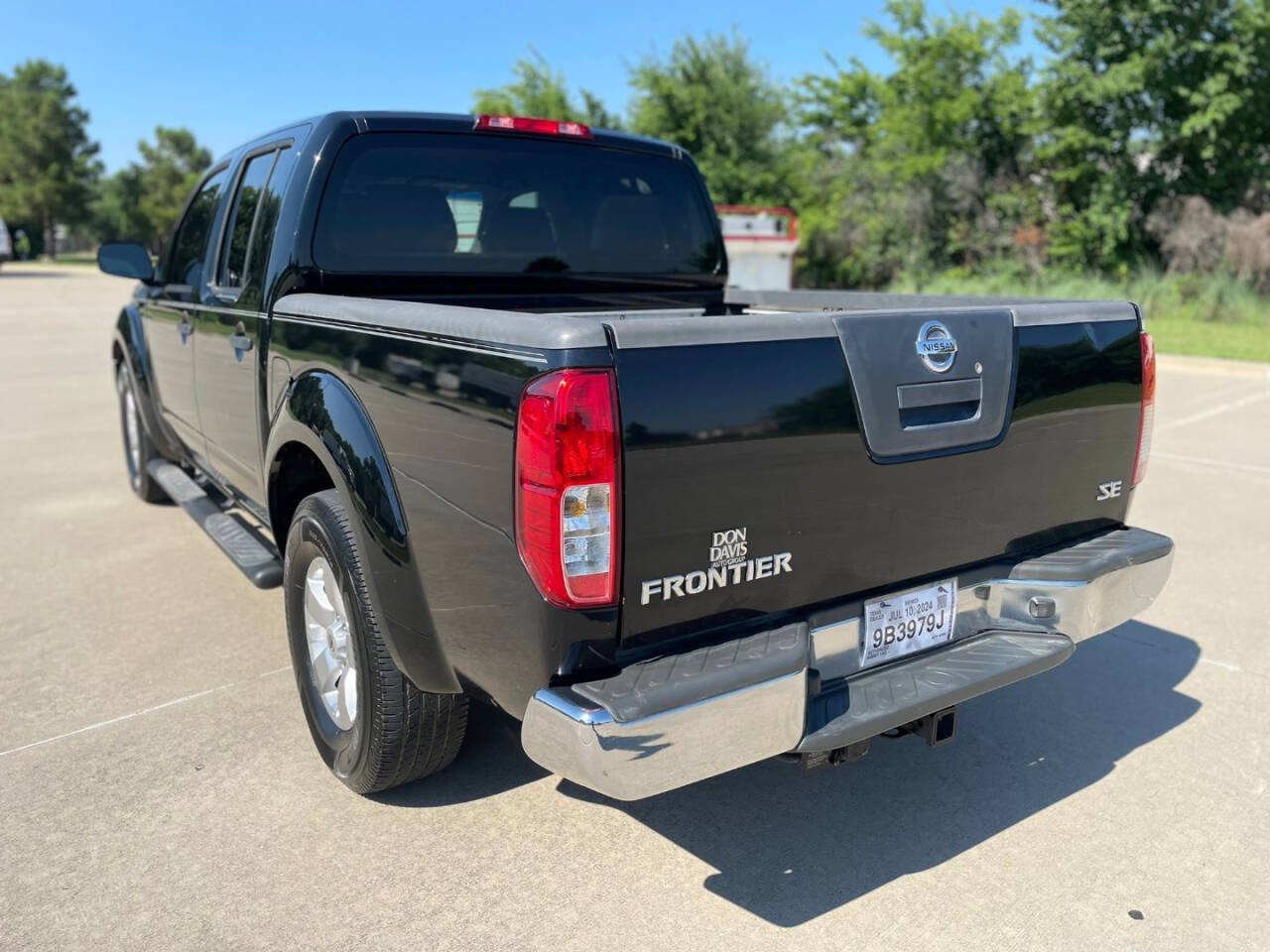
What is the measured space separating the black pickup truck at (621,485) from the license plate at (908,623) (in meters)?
0.01

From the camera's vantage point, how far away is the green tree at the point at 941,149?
22.5 m

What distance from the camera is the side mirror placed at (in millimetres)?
5438

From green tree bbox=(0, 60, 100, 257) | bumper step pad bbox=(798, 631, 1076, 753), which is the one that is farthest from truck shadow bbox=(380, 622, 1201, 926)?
green tree bbox=(0, 60, 100, 257)

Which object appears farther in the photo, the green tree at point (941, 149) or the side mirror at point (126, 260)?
the green tree at point (941, 149)

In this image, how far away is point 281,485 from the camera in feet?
12.1

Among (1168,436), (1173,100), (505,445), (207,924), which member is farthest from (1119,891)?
(1173,100)

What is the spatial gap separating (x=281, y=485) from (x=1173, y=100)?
2129cm

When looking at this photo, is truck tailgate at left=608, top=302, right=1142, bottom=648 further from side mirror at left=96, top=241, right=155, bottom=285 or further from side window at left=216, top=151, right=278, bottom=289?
side mirror at left=96, top=241, right=155, bottom=285

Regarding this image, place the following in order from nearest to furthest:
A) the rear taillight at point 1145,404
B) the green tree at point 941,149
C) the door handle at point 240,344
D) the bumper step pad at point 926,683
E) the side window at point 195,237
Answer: the bumper step pad at point 926,683, the rear taillight at point 1145,404, the door handle at point 240,344, the side window at point 195,237, the green tree at point 941,149

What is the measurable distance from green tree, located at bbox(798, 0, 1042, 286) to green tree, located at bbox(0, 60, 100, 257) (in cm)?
6542

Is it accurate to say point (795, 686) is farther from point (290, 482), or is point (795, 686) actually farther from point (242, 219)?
point (242, 219)

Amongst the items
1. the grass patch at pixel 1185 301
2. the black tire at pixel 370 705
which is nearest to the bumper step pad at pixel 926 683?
the black tire at pixel 370 705

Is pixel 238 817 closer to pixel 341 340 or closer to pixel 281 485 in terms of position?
pixel 281 485

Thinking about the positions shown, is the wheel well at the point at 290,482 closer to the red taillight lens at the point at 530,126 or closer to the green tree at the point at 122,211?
the red taillight lens at the point at 530,126
